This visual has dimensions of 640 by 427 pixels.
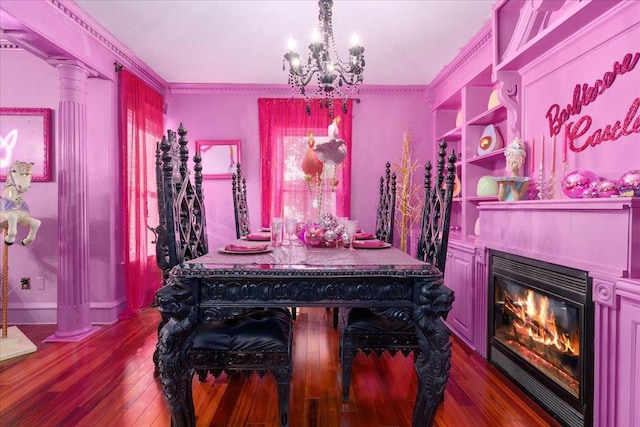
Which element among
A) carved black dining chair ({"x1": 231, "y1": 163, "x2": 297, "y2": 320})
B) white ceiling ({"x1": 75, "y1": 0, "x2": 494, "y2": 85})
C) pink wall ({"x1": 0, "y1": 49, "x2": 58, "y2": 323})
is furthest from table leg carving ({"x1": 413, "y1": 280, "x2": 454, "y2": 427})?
pink wall ({"x1": 0, "y1": 49, "x2": 58, "y2": 323})

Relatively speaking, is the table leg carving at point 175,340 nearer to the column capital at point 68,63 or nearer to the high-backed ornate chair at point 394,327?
the high-backed ornate chair at point 394,327

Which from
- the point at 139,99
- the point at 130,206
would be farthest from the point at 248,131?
the point at 130,206

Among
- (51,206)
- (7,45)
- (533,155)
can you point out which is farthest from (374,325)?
(7,45)

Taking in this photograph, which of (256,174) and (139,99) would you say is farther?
(256,174)

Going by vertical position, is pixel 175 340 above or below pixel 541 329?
above

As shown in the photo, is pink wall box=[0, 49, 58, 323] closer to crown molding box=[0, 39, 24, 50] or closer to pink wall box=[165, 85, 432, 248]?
crown molding box=[0, 39, 24, 50]

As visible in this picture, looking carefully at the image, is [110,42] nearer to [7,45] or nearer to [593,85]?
[7,45]

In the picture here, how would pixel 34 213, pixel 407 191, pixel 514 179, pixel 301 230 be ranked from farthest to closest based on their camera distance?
pixel 407 191
pixel 34 213
pixel 301 230
pixel 514 179

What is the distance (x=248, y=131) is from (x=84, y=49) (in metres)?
1.99

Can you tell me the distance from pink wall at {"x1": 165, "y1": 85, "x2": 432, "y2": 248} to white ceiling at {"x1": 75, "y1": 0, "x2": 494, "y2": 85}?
18.7 inches

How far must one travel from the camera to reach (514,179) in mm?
2283

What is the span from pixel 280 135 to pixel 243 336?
3.41 meters

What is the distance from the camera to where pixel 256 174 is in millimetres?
4648

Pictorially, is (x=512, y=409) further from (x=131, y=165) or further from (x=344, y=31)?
(x=131, y=165)
